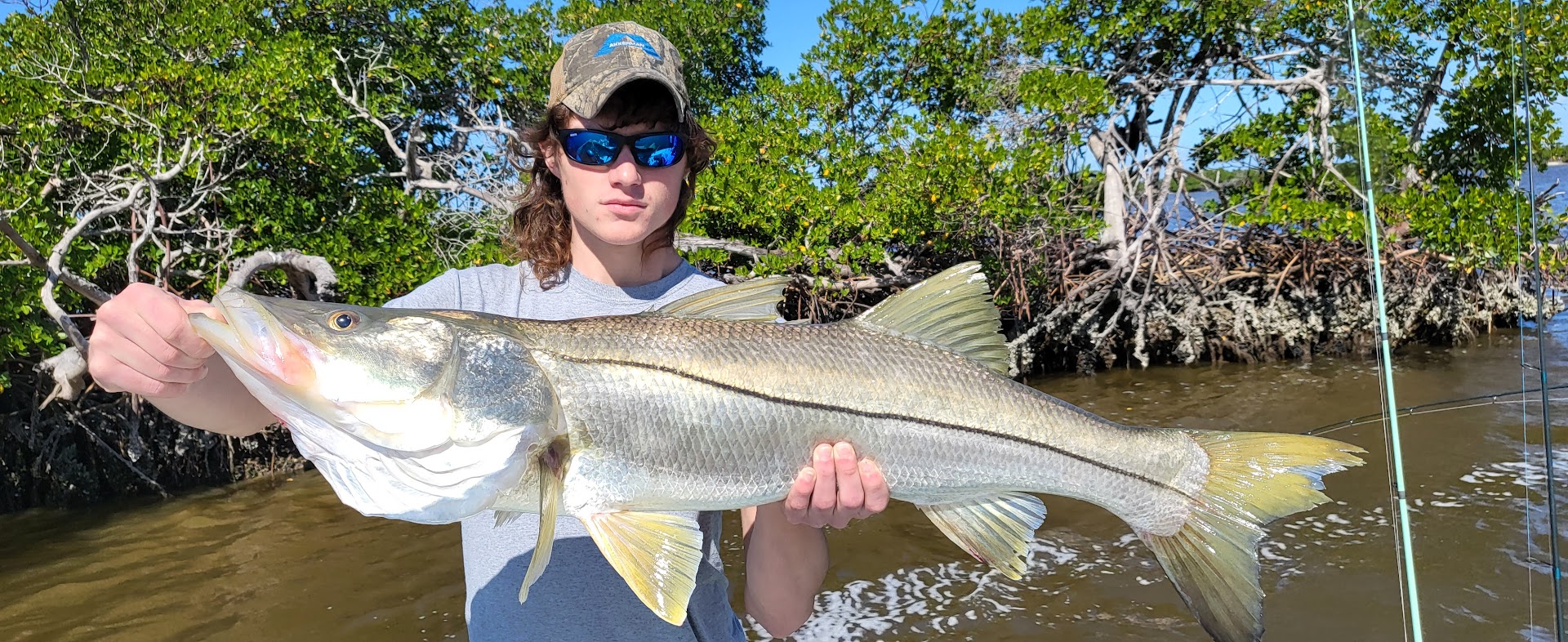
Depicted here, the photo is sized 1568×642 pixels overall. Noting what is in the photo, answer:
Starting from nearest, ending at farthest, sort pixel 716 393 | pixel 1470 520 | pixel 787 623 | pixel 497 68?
pixel 716 393, pixel 787 623, pixel 1470 520, pixel 497 68

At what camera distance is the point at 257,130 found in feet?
24.0

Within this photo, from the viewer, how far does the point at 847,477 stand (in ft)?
6.07

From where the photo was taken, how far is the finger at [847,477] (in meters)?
1.83

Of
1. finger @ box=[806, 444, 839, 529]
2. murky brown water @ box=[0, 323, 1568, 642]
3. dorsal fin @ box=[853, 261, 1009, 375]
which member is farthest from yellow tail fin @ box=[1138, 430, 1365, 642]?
murky brown water @ box=[0, 323, 1568, 642]

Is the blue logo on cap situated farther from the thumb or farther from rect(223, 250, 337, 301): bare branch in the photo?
rect(223, 250, 337, 301): bare branch

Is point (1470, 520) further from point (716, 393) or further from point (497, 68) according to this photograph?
point (497, 68)

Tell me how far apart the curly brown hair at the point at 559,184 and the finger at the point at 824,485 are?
33.6 inches

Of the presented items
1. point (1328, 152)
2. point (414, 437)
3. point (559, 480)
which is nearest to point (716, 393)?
point (559, 480)

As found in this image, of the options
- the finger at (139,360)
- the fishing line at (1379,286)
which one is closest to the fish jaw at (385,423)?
the finger at (139,360)

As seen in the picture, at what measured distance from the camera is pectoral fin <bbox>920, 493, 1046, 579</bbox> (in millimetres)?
1990

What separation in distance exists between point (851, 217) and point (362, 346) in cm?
813

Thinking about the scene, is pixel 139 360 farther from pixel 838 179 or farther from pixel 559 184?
pixel 838 179

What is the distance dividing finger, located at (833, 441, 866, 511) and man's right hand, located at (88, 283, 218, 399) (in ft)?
4.14

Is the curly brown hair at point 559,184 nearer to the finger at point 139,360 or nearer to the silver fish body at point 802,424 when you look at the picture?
the silver fish body at point 802,424
